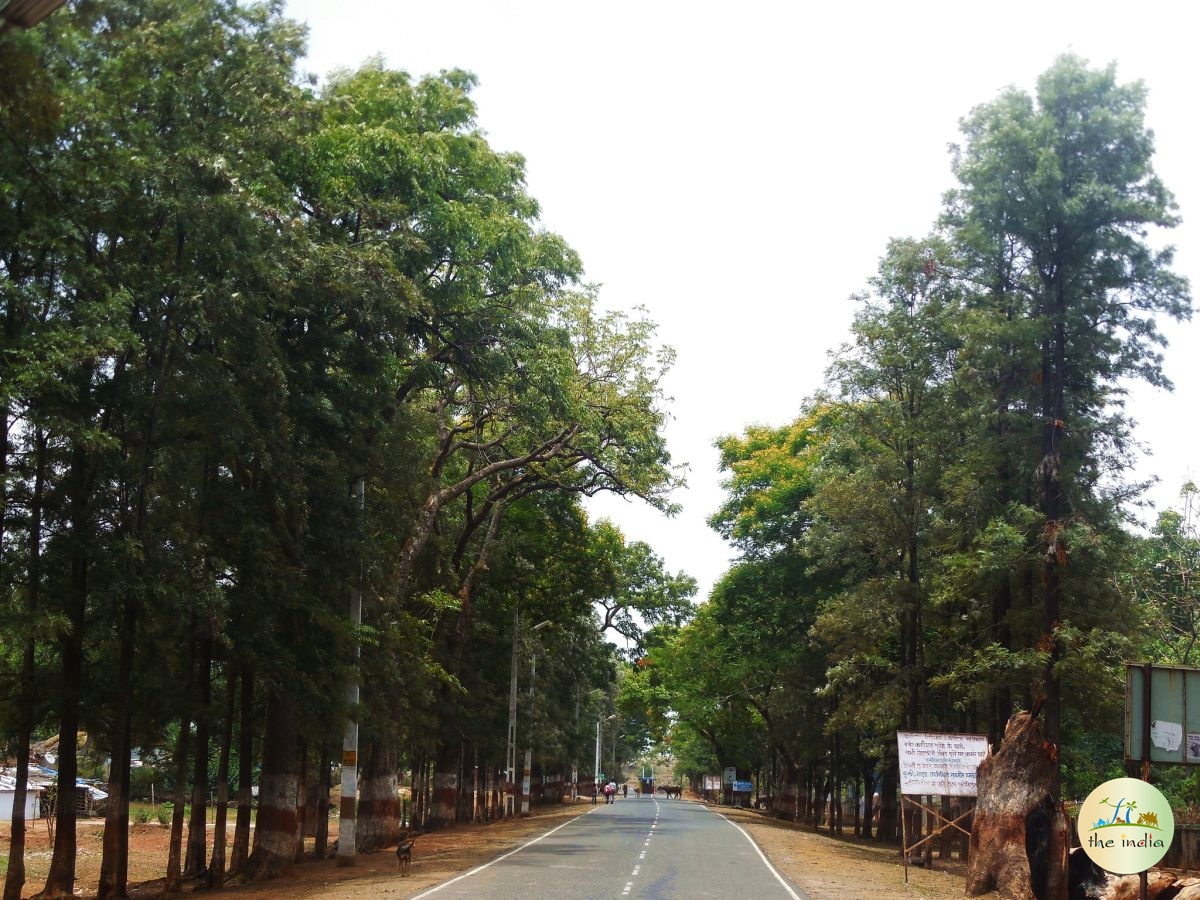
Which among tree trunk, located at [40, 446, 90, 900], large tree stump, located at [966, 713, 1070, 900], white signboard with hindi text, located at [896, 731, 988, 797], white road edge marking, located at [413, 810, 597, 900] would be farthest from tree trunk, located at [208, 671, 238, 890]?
large tree stump, located at [966, 713, 1070, 900]

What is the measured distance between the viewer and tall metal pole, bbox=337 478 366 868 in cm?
2416

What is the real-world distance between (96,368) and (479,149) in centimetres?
1066

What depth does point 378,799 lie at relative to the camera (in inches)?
1287

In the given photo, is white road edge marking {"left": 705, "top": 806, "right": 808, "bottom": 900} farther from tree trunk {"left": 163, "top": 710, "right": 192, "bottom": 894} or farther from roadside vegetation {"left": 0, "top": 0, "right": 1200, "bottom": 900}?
tree trunk {"left": 163, "top": 710, "right": 192, "bottom": 894}

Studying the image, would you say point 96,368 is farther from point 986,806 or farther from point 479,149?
point 986,806

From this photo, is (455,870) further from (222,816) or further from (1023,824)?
(1023,824)

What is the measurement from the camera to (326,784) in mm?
38906

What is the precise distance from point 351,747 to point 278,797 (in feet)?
5.80

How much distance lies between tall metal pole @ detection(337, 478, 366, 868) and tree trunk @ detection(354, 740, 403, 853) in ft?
19.3

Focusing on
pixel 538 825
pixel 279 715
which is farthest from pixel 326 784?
pixel 279 715

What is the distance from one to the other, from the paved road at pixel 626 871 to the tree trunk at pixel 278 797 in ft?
12.7

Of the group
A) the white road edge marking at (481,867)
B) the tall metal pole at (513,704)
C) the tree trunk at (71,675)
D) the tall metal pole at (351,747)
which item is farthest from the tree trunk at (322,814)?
the tree trunk at (71,675)

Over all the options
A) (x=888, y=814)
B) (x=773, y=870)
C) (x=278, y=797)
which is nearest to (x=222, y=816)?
(x=278, y=797)

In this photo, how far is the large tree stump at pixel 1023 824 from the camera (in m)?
22.0
